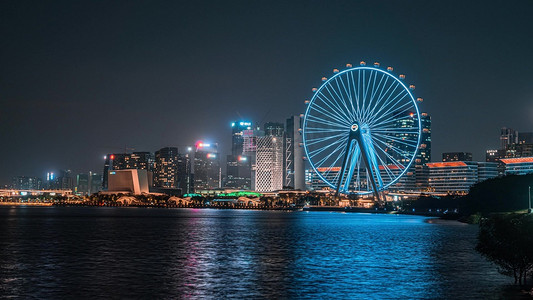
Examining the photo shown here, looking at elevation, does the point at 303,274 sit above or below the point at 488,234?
below

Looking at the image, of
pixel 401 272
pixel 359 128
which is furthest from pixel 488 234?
pixel 359 128

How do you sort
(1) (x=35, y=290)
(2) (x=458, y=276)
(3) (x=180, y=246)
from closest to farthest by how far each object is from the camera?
(1) (x=35, y=290) → (2) (x=458, y=276) → (3) (x=180, y=246)

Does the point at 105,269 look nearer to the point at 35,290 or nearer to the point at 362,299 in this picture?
the point at 35,290

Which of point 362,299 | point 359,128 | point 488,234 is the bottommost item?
point 362,299

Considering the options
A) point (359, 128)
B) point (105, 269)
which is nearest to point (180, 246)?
point (105, 269)

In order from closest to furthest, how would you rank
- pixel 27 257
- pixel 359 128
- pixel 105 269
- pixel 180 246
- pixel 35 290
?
pixel 35 290, pixel 105 269, pixel 27 257, pixel 180 246, pixel 359 128

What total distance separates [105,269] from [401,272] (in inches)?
827

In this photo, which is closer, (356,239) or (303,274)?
(303,274)

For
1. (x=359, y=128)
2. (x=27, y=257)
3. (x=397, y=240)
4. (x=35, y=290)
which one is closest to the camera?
(x=35, y=290)

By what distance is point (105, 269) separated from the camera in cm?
4756

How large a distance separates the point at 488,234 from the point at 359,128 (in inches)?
3872

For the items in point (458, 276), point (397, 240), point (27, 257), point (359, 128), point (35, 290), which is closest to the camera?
point (35, 290)

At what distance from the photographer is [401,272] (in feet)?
153

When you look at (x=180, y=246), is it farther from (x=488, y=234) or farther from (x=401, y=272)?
(x=488, y=234)
